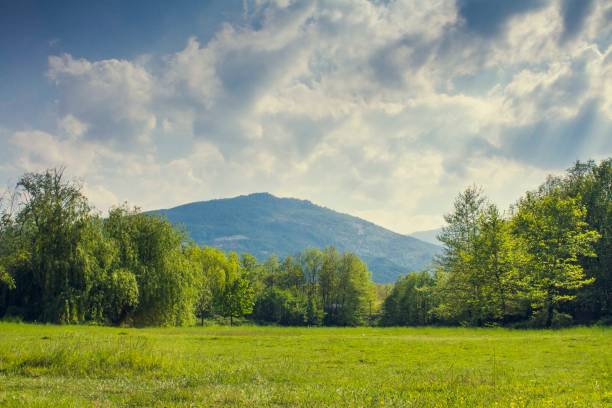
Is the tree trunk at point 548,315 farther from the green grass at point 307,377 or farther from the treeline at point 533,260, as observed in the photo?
the green grass at point 307,377

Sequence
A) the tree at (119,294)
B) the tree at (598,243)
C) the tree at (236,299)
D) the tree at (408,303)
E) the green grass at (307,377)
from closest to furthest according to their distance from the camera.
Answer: the green grass at (307,377)
the tree at (119,294)
the tree at (598,243)
the tree at (236,299)
the tree at (408,303)

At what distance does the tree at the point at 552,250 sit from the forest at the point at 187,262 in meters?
0.14

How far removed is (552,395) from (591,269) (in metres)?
53.9

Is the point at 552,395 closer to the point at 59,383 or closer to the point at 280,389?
the point at 280,389

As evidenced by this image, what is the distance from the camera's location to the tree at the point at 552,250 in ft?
164

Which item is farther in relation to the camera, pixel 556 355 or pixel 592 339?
pixel 592 339

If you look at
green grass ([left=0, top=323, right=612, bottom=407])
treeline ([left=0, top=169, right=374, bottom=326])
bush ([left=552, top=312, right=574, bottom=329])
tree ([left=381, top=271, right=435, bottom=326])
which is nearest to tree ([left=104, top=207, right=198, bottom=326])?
treeline ([left=0, top=169, right=374, bottom=326])

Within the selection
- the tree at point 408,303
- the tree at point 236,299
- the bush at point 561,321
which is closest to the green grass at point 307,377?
the bush at point 561,321

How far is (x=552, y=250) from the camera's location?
5197 cm

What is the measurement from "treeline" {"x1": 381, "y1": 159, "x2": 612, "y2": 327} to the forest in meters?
0.16

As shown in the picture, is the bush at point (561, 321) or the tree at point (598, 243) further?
the tree at point (598, 243)

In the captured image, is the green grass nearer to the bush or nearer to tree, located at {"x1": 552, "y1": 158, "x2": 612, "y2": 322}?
the bush

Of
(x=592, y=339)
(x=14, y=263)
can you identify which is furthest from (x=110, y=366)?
(x=14, y=263)

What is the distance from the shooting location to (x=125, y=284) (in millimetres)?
54562
